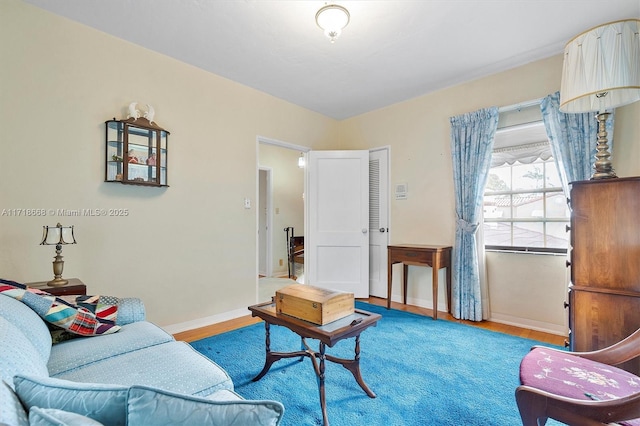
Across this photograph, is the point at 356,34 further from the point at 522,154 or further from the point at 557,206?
the point at 557,206

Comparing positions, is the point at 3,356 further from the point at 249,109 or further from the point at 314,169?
the point at 314,169

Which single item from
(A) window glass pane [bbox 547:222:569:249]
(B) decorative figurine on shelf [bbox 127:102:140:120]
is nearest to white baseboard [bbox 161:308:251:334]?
(B) decorative figurine on shelf [bbox 127:102:140:120]

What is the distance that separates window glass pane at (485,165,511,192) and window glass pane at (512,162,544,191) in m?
0.06

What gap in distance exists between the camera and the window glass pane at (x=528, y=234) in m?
2.97

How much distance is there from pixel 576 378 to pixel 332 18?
238 cm

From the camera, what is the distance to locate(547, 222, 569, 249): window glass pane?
111 inches

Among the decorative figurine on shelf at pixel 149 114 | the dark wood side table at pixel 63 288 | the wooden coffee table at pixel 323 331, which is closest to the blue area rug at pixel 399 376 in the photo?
the wooden coffee table at pixel 323 331

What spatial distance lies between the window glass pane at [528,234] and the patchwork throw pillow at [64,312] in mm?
3438

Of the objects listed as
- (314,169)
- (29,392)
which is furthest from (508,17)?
(29,392)

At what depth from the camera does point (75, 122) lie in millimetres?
2375

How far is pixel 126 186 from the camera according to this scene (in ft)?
8.61

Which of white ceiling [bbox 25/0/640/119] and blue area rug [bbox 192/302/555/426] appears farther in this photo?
white ceiling [bbox 25/0/640/119]

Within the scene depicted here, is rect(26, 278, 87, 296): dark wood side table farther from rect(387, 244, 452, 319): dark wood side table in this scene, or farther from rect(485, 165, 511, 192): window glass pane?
rect(485, 165, 511, 192): window glass pane

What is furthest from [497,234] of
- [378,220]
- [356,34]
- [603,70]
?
[356,34]
